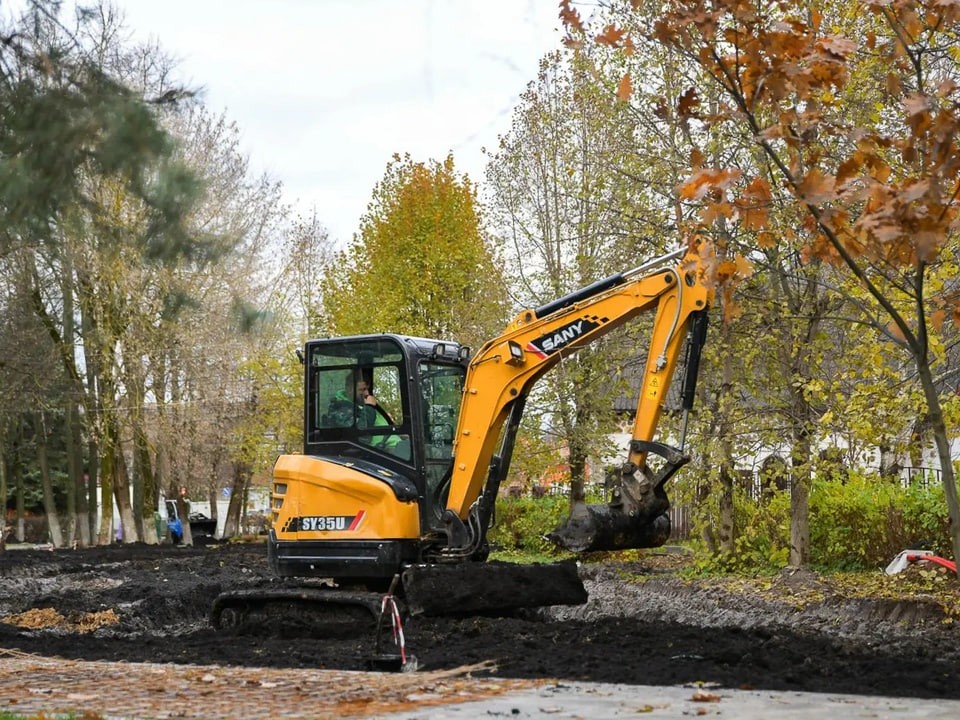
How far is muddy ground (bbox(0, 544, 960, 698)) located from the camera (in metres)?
8.77

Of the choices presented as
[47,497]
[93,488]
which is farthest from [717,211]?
[47,497]

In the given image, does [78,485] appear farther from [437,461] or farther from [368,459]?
[437,461]

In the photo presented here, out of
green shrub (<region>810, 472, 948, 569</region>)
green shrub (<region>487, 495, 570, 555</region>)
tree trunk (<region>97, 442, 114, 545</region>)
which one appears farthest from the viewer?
tree trunk (<region>97, 442, 114, 545</region>)

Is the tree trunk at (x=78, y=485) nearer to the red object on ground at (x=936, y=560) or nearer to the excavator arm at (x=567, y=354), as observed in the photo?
the excavator arm at (x=567, y=354)

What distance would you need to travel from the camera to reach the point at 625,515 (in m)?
12.1

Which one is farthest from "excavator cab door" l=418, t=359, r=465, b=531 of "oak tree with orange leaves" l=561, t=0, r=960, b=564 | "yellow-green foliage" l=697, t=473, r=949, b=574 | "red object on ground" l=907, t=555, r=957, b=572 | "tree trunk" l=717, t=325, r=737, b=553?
"yellow-green foliage" l=697, t=473, r=949, b=574

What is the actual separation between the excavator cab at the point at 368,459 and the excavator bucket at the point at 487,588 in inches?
26.3

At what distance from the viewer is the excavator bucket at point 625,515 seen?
39.4 ft

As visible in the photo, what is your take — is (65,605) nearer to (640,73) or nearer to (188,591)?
(188,591)

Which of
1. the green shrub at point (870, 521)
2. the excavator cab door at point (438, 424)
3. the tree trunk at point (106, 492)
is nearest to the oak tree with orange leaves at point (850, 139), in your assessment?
the excavator cab door at point (438, 424)

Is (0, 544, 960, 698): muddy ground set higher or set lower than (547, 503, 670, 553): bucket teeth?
lower

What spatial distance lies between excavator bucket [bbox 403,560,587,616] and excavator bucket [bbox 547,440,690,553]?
1.16 meters

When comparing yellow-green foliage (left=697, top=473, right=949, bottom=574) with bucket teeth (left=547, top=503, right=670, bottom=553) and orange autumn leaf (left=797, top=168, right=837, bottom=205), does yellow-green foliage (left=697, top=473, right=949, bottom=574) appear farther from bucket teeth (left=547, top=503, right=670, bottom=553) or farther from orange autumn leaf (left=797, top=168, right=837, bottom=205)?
orange autumn leaf (left=797, top=168, right=837, bottom=205)

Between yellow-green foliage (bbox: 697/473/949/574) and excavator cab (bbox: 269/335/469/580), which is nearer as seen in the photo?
excavator cab (bbox: 269/335/469/580)
